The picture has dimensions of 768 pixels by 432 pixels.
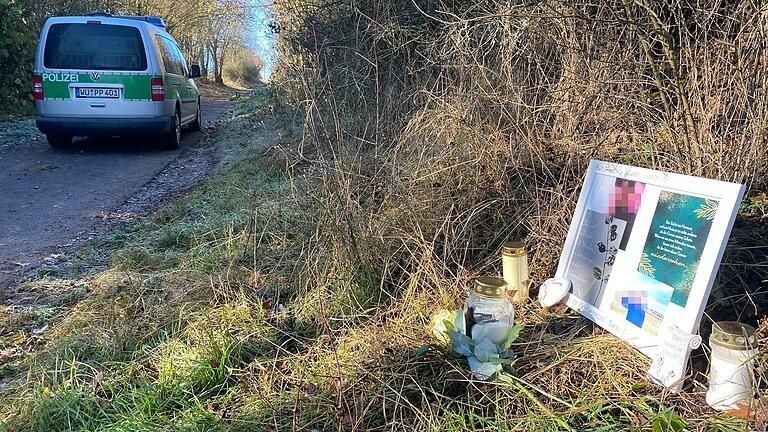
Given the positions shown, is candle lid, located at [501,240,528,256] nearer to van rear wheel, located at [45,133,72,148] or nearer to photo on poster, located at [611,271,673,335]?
photo on poster, located at [611,271,673,335]

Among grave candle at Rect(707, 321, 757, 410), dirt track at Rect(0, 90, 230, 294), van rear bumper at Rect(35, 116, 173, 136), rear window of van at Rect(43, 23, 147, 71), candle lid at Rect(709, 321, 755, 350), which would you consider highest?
rear window of van at Rect(43, 23, 147, 71)

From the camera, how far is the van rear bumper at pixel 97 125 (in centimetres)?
726

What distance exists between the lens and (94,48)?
7180mm

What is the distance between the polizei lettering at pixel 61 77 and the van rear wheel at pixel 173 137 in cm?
139

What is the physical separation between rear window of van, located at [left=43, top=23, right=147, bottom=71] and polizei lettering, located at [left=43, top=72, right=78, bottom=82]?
10cm

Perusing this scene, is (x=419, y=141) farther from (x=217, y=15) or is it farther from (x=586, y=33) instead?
(x=217, y=15)

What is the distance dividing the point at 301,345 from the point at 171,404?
0.61m

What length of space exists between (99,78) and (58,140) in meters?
1.60

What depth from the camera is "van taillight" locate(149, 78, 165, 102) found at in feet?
24.2

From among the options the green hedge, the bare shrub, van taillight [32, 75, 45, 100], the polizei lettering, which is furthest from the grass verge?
the green hedge

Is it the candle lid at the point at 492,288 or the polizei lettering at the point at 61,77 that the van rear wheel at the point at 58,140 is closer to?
the polizei lettering at the point at 61,77

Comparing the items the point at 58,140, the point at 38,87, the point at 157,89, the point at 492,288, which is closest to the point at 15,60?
the point at 58,140

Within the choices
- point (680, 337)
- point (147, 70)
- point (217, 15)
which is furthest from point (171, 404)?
point (217, 15)

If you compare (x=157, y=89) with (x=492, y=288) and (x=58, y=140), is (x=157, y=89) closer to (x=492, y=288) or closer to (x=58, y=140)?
(x=58, y=140)
